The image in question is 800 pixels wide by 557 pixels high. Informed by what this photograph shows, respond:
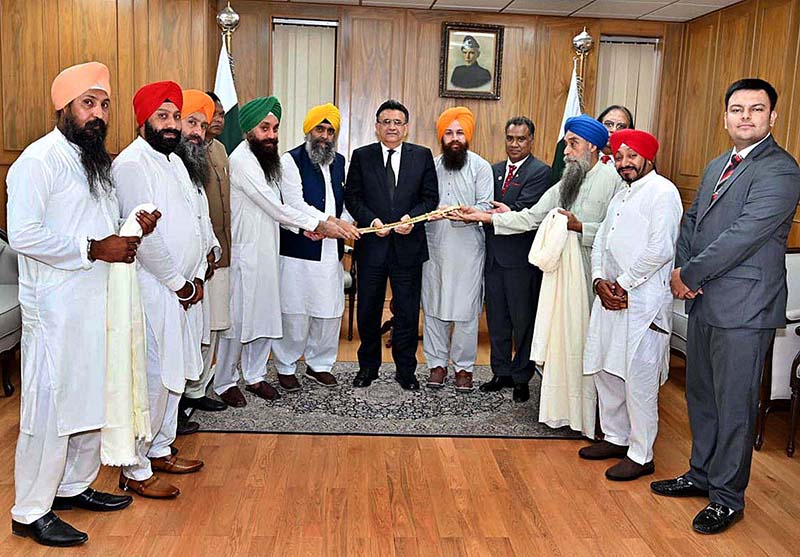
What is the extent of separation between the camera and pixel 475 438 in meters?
4.37

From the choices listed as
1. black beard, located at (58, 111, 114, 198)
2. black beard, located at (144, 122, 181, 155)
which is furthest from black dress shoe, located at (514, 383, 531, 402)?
black beard, located at (58, 111, 114, 198)

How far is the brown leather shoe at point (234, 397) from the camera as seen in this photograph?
4777 mm

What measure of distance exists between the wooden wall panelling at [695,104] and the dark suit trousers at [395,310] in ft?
12.1

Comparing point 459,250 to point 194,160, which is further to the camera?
point 459,250

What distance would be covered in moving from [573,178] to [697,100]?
3.99 m

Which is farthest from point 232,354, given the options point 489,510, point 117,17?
point 117,17

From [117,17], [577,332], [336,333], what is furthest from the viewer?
[117,17]

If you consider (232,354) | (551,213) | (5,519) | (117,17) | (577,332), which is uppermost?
(117,17)

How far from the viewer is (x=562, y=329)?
4.36 metres

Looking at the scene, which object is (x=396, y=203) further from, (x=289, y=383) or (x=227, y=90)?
(x=227, y=90)

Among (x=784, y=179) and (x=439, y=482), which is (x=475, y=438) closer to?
(x=439, y=482)

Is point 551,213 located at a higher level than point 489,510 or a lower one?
higher

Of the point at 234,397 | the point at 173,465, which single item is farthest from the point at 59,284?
the point at 234,397

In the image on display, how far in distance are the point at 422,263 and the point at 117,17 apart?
12.0 feet
